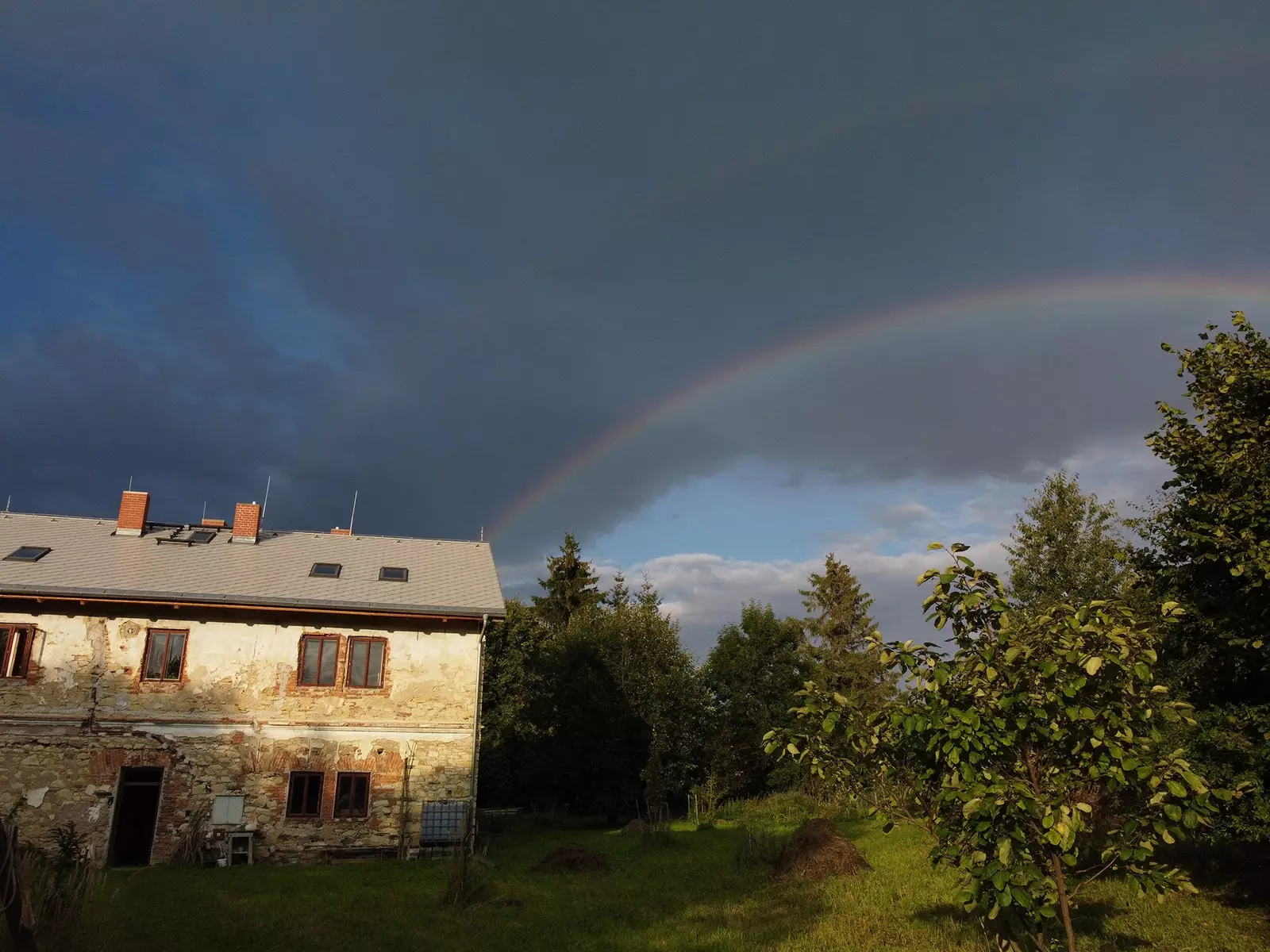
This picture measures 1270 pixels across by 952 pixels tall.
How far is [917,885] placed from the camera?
45.6ft

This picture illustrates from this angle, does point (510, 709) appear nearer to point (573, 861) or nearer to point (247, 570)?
point (247, 570)

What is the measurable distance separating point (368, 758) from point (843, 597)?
98.3 feet

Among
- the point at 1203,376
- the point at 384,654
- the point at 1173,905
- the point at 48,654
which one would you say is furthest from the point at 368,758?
the point at 1203,376

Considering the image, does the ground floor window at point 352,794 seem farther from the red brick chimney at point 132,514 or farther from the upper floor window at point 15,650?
the red brick chimney at point 132,514

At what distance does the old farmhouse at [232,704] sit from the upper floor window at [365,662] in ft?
0.12

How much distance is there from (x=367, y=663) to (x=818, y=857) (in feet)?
35.8

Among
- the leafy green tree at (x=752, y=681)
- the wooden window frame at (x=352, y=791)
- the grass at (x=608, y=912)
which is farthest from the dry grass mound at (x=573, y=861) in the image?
the leafy green tree at (x=752, y=681)

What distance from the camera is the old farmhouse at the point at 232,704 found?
57.8 feet

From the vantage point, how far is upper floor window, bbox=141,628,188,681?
60.5 feet

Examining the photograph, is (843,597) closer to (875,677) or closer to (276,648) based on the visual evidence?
(875,677)

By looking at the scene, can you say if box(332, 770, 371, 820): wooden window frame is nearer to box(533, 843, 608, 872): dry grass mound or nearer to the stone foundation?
the stone foundation

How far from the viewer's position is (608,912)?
1258 centimetres

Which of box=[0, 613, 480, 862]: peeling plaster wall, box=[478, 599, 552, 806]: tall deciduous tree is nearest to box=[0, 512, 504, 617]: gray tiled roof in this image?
box=[0, 613, 480, 862]: peeling plaster wall

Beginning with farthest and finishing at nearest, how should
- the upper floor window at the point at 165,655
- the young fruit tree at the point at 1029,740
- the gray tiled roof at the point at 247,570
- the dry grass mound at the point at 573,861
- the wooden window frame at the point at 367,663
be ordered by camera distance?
the wooden window frame at the point at 367,663
the gray tiled roof at the point at 247,570
the upper floor window at the point at 165,655
the dry grass mound at the point at 573,861
the young fruit tree at the point at 1029,740
